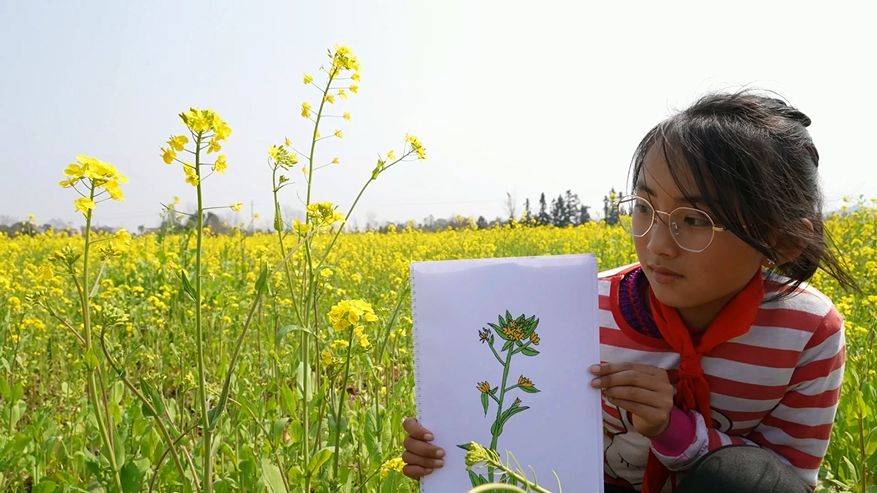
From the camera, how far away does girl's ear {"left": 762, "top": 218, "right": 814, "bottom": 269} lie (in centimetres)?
118

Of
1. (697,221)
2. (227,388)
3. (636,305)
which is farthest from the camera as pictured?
(636,305)

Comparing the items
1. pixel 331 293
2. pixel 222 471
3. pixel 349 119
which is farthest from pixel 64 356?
pixel 349 119

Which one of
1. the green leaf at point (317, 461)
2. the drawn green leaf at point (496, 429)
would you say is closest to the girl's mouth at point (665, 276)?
the drawn green leaf at point (496, 429)

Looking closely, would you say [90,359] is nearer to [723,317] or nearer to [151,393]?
[151,393]

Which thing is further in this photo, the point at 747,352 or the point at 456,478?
the point at 747,352

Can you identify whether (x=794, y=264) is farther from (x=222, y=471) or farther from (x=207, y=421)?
(x=222, y=471)

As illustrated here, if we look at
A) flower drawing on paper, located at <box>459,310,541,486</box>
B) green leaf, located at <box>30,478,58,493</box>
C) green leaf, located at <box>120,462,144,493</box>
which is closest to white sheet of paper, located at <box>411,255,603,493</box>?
flower drawing on paper, located at <box>459,310,541,486</box>

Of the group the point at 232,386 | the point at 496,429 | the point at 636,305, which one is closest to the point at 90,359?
the point at 496,429

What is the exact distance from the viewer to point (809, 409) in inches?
49.3

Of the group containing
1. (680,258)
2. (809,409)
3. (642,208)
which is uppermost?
(642,208)

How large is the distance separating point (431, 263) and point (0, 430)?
1.67m

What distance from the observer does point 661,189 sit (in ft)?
3.72

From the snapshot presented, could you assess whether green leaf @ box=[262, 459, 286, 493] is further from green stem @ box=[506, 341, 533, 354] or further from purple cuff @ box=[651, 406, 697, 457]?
purple cuff @ box=[651, 406, 697, 457]

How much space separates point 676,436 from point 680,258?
0.36 m
